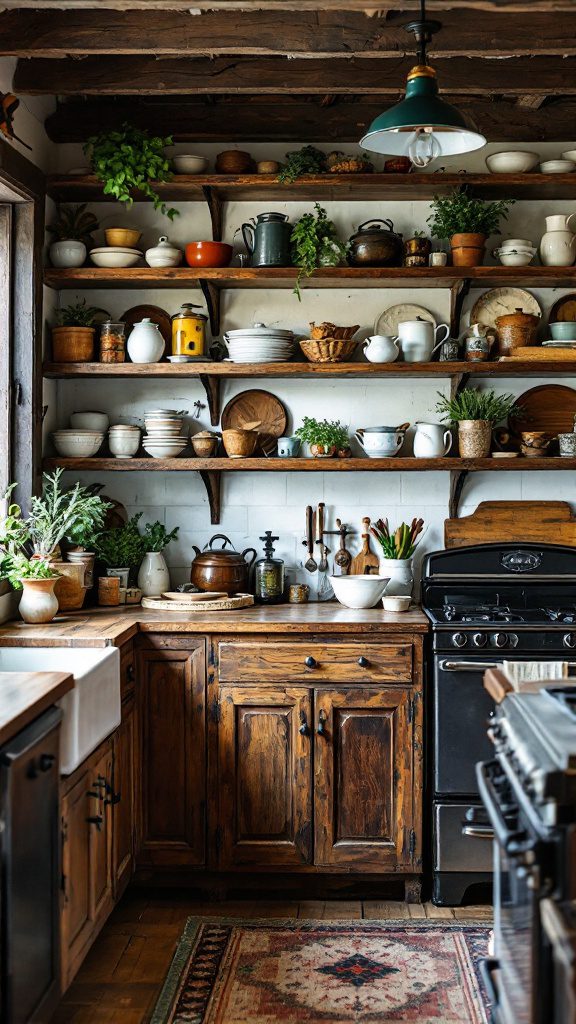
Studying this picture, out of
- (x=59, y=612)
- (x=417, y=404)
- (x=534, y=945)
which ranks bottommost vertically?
(x=534, y=945)

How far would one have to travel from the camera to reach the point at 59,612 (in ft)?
12.9

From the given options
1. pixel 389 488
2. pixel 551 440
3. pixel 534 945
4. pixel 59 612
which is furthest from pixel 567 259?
pixel 534 945

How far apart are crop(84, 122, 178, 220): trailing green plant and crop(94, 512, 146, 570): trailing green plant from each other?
128 centimetres

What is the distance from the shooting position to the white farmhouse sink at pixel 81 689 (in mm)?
2787

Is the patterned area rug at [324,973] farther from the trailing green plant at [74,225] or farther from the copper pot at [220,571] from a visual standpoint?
the trailing green plant at [74,225]

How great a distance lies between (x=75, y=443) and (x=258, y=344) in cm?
82

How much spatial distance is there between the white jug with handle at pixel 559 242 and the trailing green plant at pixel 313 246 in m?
0.80

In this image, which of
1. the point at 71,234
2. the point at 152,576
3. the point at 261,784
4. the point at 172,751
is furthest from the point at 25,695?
the point at 71,234

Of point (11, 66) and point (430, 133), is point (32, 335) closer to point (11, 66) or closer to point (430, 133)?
point (11, 66)

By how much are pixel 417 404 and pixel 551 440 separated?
0.56m

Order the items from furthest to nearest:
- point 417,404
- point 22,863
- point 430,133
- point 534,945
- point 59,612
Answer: point 417,404 < point 59,612 < point 430,133 < point 22,863 < point 534,945

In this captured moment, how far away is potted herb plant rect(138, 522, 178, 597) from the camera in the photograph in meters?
4.17

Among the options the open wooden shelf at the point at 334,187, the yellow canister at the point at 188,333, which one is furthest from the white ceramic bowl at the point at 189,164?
the yellow canister at the point at 188,333

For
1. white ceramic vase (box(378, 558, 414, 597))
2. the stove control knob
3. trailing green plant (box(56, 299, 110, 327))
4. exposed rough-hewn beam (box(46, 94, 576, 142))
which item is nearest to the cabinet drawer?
the stove control knob
